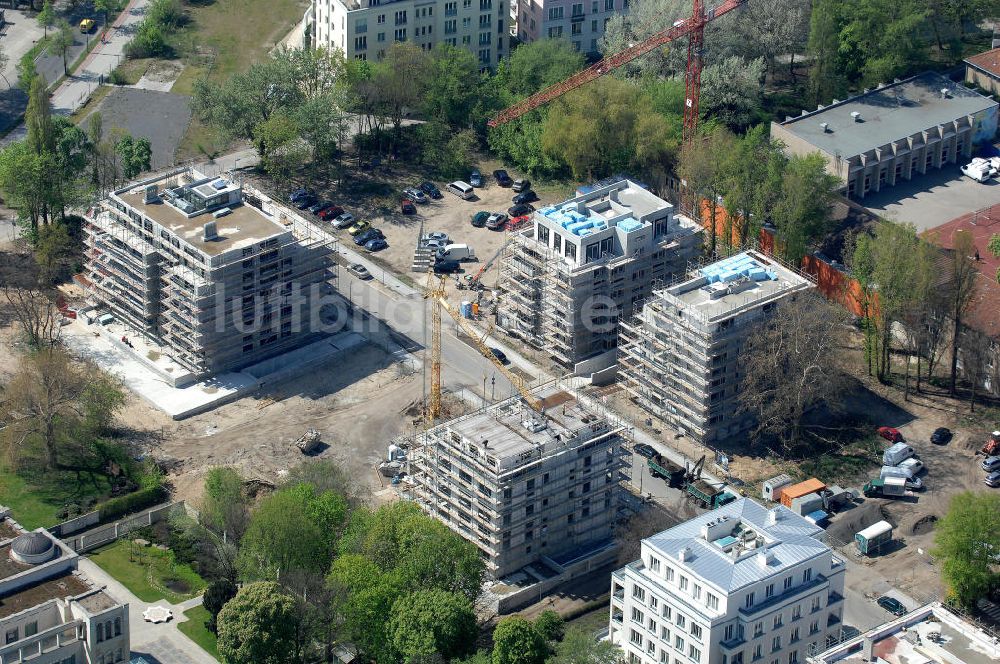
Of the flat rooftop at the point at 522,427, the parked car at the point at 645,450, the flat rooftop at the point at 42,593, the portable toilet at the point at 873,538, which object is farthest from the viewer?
the parked car at the point at 645,450

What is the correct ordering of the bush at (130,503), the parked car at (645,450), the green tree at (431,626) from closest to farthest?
the green tree at (431,626), the bush at (130,503), the parked car at (645,450)

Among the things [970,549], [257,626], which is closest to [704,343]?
[970,549]

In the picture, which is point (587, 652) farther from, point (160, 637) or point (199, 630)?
point (160, 637)

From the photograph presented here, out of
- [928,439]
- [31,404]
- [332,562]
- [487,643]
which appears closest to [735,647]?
[487,643]

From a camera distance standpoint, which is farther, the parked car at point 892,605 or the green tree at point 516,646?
the parked car at point 892,605

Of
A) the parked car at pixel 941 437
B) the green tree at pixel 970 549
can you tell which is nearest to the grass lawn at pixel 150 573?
the green tree at pixel 970 549

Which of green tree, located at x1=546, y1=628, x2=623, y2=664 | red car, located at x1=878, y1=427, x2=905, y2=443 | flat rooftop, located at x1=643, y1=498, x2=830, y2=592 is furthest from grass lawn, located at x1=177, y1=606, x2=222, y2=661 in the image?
red car, located at x1=878, y1=427, x2=905, y2=443

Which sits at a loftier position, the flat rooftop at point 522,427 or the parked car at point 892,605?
the flat rooftop at point 522,427

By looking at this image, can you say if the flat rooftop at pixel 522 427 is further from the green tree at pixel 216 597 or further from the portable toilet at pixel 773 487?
the green tree at pixel 216 597
